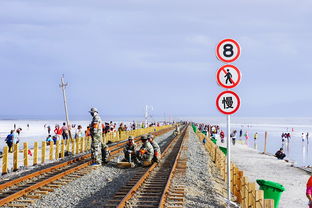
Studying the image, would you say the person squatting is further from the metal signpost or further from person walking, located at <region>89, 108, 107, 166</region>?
the metal signpost

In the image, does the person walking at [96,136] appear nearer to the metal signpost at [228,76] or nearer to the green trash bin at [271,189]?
the green trash bin at [271,189]

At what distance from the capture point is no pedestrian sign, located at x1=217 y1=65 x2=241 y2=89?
742 cm

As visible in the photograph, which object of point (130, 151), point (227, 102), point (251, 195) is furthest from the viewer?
point (130, 151)

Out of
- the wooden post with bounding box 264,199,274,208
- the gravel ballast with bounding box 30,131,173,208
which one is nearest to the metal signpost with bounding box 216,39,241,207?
the wooden post with bounding box 264,199,274,208

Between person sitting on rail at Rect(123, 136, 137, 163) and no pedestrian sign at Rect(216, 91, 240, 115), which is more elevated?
no pedestrian sign at Rect(216, 91, 240, 115)

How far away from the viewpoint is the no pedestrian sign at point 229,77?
7422mm

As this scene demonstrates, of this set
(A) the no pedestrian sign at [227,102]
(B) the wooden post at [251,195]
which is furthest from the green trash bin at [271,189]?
(A) the no pedestrian sign at [227,102]

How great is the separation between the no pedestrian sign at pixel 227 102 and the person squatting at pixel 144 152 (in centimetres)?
→ 689

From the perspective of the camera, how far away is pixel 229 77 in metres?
7.43

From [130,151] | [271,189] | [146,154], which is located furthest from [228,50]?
[130,151]

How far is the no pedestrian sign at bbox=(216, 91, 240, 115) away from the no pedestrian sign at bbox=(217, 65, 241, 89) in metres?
0.17

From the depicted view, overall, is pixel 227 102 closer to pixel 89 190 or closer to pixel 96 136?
pixel 89 190

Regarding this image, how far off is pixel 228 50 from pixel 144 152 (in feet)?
25.7

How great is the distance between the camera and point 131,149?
1447 centimetres
